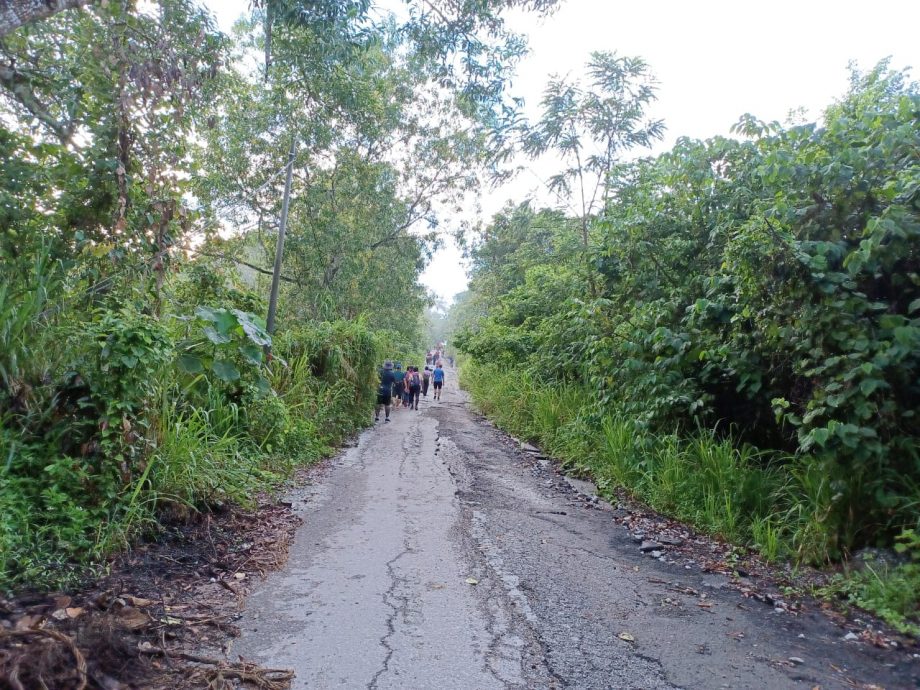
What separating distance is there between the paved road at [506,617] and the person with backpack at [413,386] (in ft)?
42.5

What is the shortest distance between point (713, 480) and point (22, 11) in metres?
7.27

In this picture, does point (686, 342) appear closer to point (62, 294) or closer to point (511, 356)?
point (62, 294)

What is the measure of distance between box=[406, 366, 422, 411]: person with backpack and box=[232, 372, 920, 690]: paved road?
1295 centimetres

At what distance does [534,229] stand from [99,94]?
14868mm

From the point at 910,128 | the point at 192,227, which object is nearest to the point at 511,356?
the point at 192,227

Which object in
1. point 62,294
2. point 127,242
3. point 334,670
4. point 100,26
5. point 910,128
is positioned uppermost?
point 100,26

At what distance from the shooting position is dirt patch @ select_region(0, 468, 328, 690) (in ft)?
9.44

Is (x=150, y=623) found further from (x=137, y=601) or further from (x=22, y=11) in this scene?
(x=22, y=11)

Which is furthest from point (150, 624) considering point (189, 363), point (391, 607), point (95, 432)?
point (189, 363)

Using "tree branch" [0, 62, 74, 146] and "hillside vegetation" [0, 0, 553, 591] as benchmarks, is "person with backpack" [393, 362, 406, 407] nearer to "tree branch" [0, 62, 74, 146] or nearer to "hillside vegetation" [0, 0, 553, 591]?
"hillside vegetation" [0, 0, 553, 591]

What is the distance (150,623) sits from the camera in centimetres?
361

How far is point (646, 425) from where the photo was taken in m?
7.98

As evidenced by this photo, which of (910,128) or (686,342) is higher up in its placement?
(910,128)

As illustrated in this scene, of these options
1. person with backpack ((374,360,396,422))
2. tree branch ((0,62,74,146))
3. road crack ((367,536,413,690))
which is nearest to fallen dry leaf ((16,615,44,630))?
road crack ((367,536,413,690))
